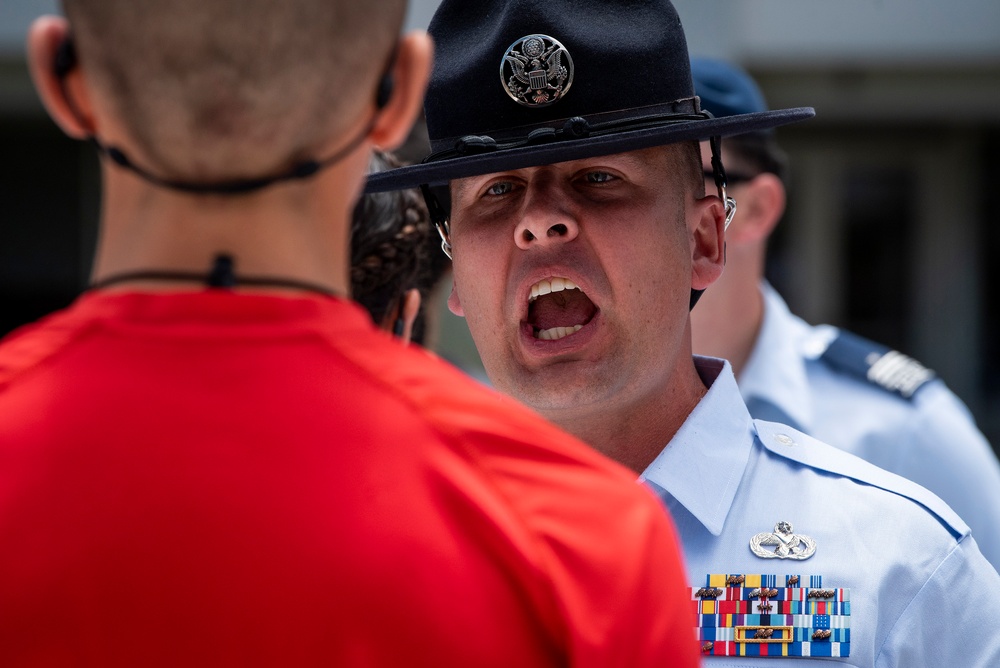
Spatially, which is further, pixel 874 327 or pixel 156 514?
pixel 874 327

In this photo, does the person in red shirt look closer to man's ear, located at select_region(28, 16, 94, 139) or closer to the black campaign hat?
man's ear, located at select_region(28, 16, 94, 139)

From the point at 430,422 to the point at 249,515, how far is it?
17 centimetres

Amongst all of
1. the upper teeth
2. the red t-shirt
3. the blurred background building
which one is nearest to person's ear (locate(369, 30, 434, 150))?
the red t-shirt

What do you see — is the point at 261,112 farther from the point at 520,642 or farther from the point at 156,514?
the point at 520,642

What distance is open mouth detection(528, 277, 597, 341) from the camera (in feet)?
6.78

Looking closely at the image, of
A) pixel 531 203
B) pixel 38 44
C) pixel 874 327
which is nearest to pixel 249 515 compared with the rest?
pixel 38 44

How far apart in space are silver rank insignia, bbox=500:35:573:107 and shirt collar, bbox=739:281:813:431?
5.32 ft

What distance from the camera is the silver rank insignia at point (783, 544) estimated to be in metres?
1.89

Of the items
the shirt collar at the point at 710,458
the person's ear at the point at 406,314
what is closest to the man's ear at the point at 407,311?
the person's ear at the point at 406,314

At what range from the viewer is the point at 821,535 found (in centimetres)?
190

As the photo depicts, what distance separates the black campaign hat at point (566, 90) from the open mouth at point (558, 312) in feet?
0.81

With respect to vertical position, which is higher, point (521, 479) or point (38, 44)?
point (38, 44)

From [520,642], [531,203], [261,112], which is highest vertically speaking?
[261,112]

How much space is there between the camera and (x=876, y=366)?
360 cm
